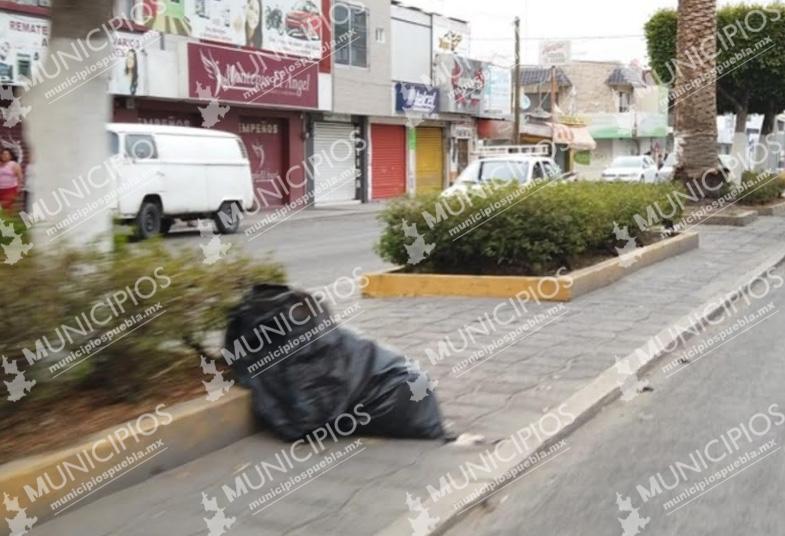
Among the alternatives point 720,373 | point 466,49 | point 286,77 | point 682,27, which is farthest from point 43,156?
point 466,49

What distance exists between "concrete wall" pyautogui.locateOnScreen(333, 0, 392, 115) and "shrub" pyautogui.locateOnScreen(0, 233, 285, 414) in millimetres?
25753

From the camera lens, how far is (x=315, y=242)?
1830cm

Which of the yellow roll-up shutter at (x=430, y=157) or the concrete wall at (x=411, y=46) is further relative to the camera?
the yellow roll-up shutter at (x=430, y=157)

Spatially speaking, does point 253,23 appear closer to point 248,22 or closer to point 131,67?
point 248,22

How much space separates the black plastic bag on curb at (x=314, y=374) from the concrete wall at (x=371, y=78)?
25.8m

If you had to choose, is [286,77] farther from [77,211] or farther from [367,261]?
[77,211]

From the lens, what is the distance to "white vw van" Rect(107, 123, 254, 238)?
1755 centimetres

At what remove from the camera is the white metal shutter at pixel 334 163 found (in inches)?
1248

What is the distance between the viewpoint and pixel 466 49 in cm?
3891

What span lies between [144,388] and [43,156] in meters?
1.38

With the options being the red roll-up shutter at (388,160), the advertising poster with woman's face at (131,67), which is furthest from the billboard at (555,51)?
the advertising poster with woman's face at (131,67)

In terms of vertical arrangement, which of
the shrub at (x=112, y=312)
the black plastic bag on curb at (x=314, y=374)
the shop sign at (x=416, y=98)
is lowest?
the black plastic bag on curb at (x=314, y=374)

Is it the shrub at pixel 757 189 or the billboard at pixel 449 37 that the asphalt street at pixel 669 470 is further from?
the billboard at pixel 449 37

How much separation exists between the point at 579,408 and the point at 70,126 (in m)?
3.48
